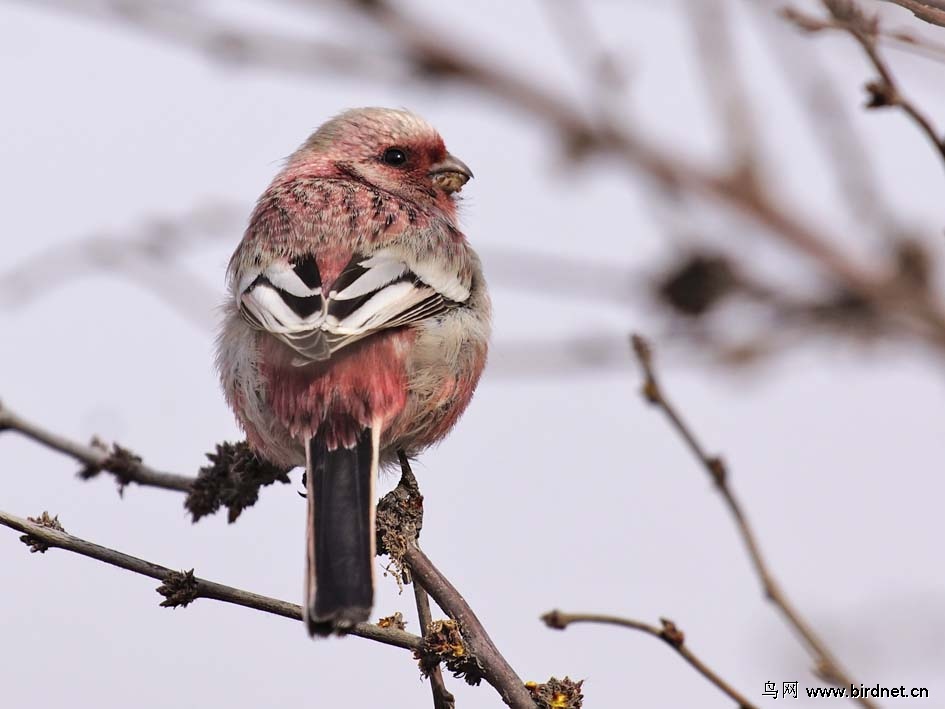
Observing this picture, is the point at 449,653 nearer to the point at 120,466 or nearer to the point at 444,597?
the point at 444,597

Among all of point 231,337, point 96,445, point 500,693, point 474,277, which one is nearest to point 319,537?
point 500,693

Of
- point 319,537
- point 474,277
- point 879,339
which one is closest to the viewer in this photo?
point 879,339

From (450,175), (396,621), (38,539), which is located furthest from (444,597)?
(450,175)

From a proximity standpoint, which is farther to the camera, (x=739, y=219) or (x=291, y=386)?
(x=291, y=386)

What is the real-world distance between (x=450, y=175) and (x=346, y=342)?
2.24 meters

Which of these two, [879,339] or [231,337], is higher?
[231,337]

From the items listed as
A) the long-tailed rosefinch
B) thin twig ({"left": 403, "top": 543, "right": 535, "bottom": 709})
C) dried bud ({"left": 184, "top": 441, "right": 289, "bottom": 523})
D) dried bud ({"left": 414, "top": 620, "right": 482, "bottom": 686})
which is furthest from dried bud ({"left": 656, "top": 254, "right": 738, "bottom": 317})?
dried bud ({"left": 184, "top": 441, "right": 289, "bottom": 523})

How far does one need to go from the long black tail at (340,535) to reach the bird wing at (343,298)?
46 cm

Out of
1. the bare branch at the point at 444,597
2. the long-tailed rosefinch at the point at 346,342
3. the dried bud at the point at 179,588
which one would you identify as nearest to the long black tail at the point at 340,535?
the long-tailed rosefinch at the point at 346,342

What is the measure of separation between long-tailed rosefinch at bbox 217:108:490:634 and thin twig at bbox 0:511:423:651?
9 cm

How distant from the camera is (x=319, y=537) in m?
4.55

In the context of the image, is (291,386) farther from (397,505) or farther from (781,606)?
(781,606)

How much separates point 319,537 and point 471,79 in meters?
3.37

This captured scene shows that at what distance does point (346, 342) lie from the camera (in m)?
5.30
